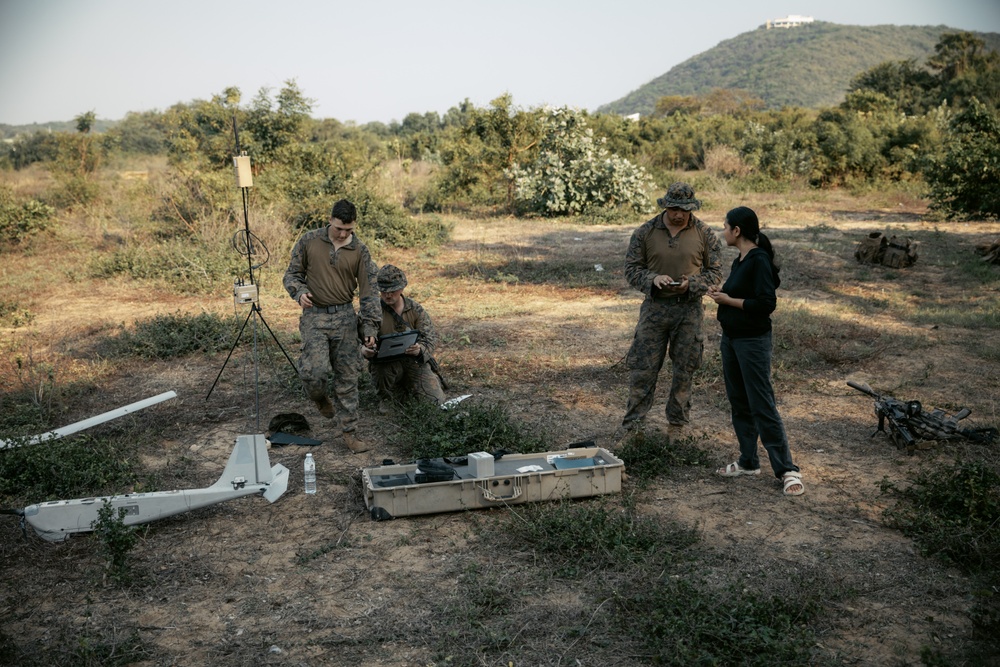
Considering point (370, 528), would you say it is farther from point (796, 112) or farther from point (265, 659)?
point (796, 112)

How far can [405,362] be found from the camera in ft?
22.9

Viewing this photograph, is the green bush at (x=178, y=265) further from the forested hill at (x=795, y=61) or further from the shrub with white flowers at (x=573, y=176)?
the forested hill at (x=795, y=61)

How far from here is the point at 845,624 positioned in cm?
382

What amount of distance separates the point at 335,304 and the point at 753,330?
318 centimetres

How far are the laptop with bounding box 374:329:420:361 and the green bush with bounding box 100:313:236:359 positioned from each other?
318cm

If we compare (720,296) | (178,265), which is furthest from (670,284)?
(178,265)

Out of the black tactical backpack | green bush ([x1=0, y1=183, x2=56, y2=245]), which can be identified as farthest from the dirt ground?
green bush ([x1=0, y1=183, x2=56, y2=245])

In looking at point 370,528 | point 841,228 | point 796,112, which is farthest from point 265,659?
point 796,112

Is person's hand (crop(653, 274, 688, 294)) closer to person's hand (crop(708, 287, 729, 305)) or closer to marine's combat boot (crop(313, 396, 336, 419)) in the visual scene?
person's hand (crop(708, 287, 729, 305))

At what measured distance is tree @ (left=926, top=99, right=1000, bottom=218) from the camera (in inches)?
614

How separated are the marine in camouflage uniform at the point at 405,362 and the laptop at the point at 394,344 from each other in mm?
114

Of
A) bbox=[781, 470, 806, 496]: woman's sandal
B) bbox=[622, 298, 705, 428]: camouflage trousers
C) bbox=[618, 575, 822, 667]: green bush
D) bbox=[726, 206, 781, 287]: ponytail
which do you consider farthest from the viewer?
bbox=[622, 298, 705, 428]: camouflage trousers

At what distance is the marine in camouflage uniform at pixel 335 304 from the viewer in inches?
248

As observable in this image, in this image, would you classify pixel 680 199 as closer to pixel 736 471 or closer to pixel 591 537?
pixel 736 471
